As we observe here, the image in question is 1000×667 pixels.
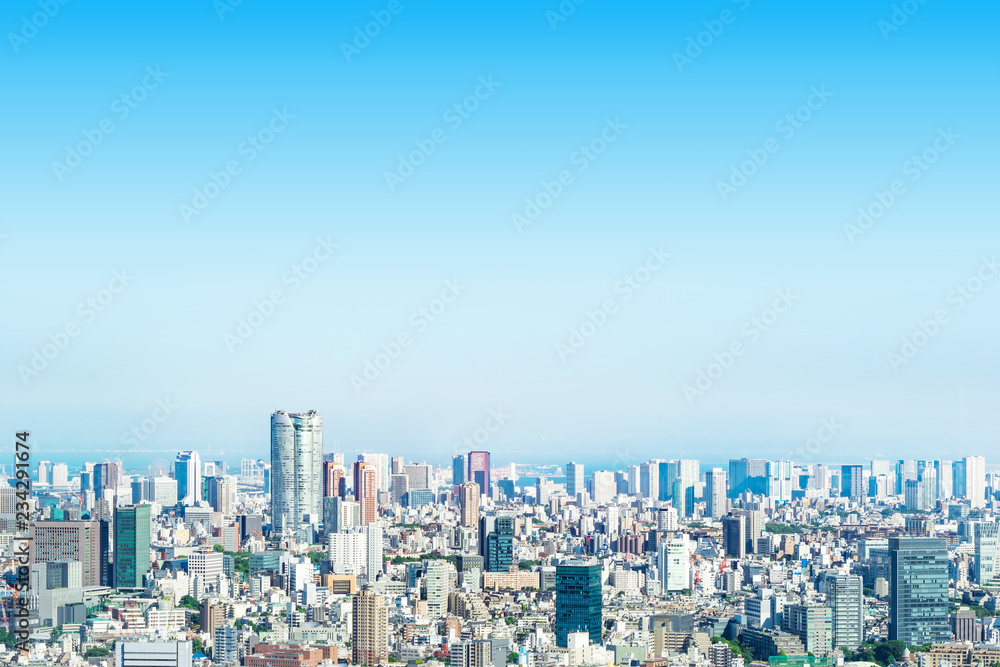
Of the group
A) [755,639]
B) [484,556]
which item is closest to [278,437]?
[484,556]

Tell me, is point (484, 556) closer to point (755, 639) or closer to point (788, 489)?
point (755, 639)

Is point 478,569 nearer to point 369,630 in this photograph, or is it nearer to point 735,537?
point 369,630

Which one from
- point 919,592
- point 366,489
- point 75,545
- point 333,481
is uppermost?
point 333,481

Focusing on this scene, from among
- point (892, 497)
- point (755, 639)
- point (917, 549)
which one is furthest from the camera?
point (892, 497)

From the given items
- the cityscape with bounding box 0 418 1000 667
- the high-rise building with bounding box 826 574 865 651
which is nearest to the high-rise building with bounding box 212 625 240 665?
the cityscape with bounding box 0 418 1000 667

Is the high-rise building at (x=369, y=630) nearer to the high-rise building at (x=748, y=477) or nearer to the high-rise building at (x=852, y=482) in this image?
the high-rise building at (x=748, y=477)

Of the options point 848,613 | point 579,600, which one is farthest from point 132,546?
point 848,613
